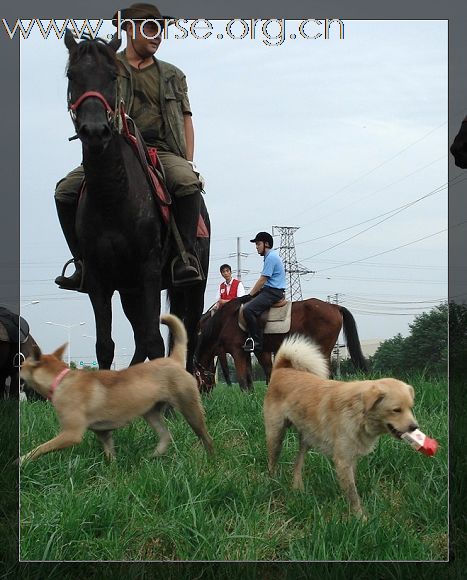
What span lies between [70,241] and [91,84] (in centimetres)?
96

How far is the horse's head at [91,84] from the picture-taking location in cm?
530

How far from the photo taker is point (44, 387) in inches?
205

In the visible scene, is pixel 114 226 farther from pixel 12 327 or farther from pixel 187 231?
pixel 12 327

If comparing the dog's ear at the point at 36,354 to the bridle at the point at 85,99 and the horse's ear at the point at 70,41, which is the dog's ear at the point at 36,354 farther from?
the horse's ear at the point at 70,41

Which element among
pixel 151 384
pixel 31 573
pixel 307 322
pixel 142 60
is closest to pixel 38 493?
pixel 31 573

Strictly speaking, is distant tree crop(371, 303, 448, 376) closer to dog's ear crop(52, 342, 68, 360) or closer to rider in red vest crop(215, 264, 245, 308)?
rider in red vest crop(215, 264, 245, 308)

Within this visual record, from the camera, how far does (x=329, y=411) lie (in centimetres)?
501

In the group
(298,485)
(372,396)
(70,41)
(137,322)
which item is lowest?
(298,485)

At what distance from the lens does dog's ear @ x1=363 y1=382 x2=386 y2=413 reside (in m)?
4.74

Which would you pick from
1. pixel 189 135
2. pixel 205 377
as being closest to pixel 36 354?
pixel 205 377

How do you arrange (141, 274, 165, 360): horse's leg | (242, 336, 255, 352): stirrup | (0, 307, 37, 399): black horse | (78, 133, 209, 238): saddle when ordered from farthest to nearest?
(242, 336, 255, 352): stirrup
(78, 133, 209, 238): saddle
(0, 307, 37, 399): black horse
(141, 274, 165, 360): horse's leg

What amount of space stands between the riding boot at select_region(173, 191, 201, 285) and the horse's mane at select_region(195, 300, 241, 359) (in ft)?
1.05

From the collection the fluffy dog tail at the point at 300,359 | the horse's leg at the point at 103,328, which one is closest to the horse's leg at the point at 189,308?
the horse's leg at the point at 103,328

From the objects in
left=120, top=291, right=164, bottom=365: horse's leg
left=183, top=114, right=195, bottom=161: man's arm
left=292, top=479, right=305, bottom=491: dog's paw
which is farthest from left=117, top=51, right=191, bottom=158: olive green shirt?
left=292, top=479, right=305, bottom=491: dog's paw
